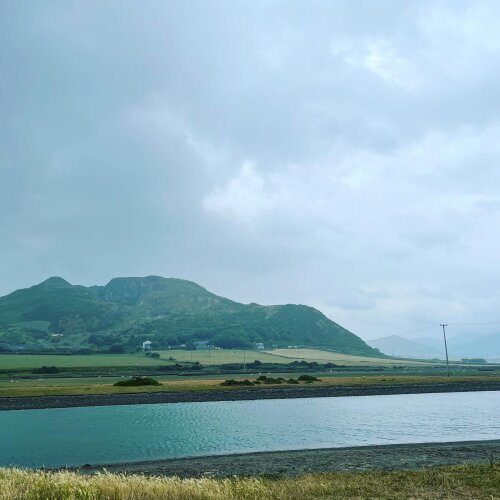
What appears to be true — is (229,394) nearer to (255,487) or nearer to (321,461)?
(321,461)

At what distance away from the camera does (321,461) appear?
134 feet

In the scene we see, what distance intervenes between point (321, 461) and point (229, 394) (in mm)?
73811

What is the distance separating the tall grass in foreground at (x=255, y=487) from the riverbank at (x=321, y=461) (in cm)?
771

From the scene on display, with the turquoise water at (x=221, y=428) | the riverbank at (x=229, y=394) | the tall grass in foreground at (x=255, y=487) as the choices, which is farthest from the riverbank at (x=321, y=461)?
the riverbank at (x=229, y=394)

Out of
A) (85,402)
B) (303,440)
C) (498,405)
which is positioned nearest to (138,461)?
(303,440)

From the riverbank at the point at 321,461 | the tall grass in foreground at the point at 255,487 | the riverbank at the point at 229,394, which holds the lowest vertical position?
the riverbank at the point at 229,394

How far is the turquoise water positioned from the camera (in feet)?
171

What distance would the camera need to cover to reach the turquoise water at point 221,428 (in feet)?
171

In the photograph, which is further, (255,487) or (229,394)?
(229,394)

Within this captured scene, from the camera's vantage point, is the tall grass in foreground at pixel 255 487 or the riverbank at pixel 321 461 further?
the riverbank at pixel 321 461

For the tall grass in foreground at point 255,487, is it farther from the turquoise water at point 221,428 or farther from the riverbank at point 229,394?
the riverbank at point 229,394

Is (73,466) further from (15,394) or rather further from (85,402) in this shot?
(15,394)

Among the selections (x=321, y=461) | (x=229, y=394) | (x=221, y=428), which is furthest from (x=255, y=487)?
(x=229, y=394)

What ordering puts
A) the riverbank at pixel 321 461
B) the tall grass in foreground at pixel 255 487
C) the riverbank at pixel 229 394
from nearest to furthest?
the tall grass in foreground at pixel 255 487
the riverbank at pixel 321 461
the riverbank at pixel 229 394
